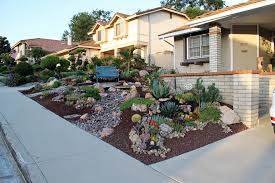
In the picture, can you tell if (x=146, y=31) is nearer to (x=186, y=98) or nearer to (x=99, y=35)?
(x=99, y=35)

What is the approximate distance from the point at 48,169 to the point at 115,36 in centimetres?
2970

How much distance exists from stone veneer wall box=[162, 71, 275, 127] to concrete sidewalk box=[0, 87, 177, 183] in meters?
3.73

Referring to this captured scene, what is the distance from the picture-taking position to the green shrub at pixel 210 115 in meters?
9.00

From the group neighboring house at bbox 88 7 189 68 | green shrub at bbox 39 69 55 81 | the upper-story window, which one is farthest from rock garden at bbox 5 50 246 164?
the upper-story window

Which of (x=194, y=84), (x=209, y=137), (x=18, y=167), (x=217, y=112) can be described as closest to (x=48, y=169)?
(x=18, y=167)

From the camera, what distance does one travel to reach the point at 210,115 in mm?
9070

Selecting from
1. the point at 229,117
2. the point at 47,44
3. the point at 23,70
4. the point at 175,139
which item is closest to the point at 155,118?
the point at 175,139

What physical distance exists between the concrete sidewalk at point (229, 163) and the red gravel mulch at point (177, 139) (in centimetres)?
22

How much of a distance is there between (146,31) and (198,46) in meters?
15.0

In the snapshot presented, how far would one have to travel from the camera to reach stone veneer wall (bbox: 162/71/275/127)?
9.18m

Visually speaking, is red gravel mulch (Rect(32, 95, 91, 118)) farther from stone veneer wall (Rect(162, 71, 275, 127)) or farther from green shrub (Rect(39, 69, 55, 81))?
green shrub (Rect(39, 69, 55, 81))

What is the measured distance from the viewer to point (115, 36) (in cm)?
3534

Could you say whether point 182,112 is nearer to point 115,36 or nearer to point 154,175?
point 154,175

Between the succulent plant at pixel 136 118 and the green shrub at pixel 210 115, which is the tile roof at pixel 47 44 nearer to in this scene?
the succulent plant at pixel 136 118
